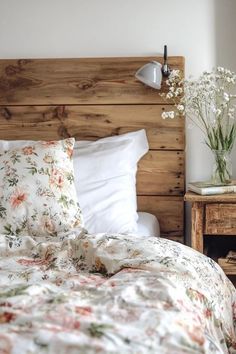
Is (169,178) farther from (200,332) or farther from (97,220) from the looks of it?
(200,332)

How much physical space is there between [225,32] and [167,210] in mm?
905

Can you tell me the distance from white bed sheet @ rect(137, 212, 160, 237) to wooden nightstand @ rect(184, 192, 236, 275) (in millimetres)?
211

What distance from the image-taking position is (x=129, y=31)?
2.44 m

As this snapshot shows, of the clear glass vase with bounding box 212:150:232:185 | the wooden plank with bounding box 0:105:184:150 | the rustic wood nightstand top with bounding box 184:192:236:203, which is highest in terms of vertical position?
the wooden plank with bounding box 0:105:184:150

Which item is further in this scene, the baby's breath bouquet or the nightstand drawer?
the baby's breath bouquet

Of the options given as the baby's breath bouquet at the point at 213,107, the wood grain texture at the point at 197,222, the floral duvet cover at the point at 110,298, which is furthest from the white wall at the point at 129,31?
the floral duvet cover at the point at 110,298

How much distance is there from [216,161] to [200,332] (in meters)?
1.25

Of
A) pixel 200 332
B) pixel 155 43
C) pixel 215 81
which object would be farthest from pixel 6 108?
pixel 200 332

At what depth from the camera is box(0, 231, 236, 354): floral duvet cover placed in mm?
973

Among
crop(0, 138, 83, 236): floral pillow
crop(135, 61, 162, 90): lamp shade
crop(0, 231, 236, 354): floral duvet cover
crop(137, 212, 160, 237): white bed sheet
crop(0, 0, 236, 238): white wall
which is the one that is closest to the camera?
crop(0, 231, 236, 354): floral duvet cover

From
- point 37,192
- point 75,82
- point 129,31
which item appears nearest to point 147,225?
point 37,192

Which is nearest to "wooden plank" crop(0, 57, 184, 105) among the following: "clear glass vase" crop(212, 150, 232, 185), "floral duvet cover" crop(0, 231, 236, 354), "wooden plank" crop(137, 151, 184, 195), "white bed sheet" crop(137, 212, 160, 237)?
"wooden plank" crop(137, 151, 184, 195)

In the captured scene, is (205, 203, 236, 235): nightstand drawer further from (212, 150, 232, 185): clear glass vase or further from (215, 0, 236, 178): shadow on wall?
(215, 0, 236, 178): shadow on wall

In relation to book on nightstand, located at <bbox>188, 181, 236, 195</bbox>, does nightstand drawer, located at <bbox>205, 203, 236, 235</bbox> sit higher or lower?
lower
